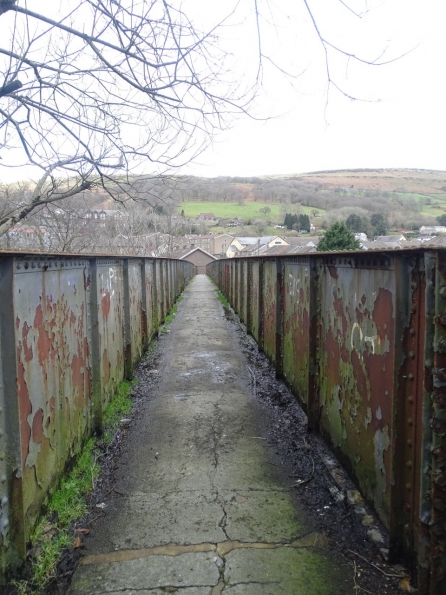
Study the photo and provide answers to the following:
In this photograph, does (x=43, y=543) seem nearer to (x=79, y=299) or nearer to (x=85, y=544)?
(x=85, y=544)

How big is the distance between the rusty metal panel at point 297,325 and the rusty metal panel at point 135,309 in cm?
213

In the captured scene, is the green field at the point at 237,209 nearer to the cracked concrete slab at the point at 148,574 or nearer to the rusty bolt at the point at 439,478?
the cracked concrete slab at the point at 148,574

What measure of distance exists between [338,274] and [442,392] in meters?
1.69

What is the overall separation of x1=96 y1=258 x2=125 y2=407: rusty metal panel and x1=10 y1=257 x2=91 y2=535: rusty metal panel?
1.81ft

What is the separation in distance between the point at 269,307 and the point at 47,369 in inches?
177

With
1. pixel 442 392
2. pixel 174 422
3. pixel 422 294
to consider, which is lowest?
pixel 174 422

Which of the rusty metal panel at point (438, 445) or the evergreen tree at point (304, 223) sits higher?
the evergreen tree at point (304, 223)

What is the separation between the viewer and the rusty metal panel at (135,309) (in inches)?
249

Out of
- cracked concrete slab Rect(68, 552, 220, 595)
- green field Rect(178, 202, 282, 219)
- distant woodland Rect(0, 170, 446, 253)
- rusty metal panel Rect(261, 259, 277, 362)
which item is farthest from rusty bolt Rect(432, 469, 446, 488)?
green field Rect(178, 202, 282, 219)

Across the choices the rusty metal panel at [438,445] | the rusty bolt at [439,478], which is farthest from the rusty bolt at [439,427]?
the rusty bolt at [439,478]

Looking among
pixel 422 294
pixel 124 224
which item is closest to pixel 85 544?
pixel 422 294

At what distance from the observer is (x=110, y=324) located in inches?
195

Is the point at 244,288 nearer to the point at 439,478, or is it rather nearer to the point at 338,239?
the point at 439,478

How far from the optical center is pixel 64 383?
317 cm
